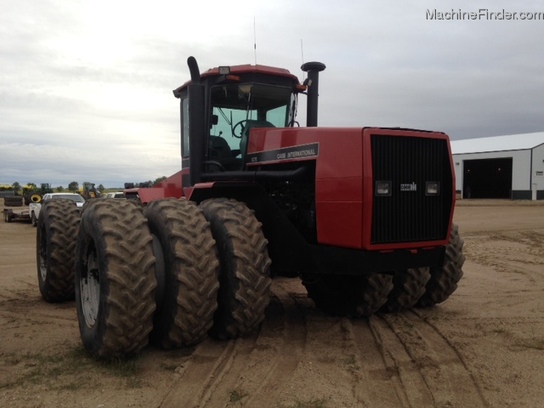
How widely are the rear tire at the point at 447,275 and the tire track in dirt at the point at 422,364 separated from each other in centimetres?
48

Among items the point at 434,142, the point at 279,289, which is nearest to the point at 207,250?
the point at 434,142

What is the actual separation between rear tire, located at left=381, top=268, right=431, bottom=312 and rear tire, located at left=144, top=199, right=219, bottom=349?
8.25 ft

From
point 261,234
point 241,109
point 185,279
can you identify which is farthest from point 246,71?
point 185,279

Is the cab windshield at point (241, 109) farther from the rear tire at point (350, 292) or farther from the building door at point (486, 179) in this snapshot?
the building door at point (486, 179)

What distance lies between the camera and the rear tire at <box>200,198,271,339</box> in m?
4.65

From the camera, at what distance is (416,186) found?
4.75 meters

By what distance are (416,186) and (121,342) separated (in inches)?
117

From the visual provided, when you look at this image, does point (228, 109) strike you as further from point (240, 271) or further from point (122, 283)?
point (122, 283)

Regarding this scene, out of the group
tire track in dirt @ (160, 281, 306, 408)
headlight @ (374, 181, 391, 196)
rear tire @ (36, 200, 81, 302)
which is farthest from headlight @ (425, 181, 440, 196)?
rear tire @ (36, 200, 81, 302)

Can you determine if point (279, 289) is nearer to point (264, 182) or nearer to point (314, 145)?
point (264, 182)

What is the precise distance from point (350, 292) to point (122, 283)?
2793 millimetres

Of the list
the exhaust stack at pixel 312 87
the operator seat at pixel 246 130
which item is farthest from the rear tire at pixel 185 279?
the exhaust stack at pixel 312 87

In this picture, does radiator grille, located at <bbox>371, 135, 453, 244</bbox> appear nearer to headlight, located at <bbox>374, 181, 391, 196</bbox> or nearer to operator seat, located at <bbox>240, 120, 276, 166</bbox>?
headlight, located at <bbox>374, 181, 391, 196</bbox>

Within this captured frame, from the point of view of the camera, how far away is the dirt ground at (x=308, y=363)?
3.86 m
